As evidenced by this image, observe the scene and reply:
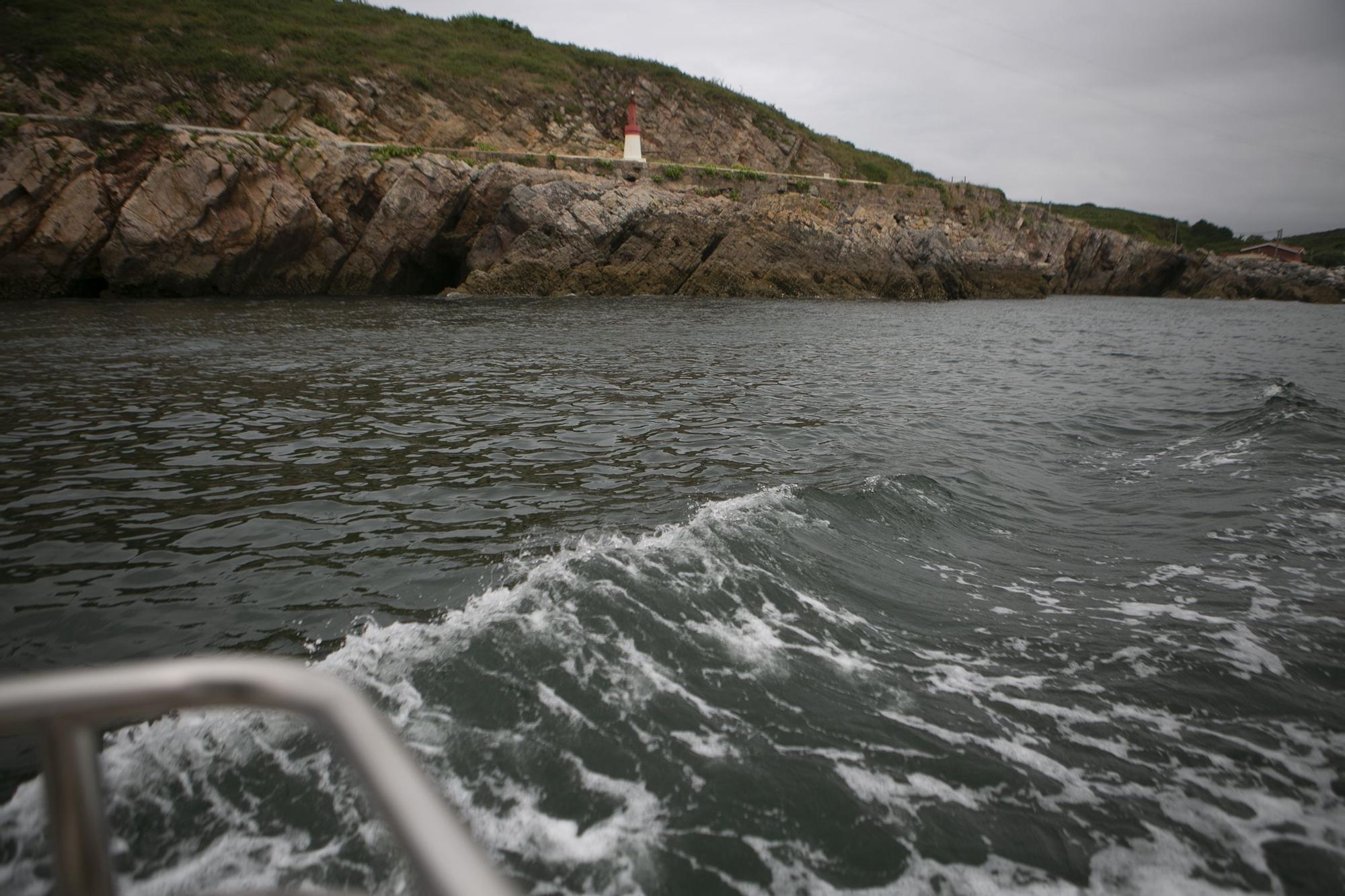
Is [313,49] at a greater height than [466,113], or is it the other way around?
[313,49]

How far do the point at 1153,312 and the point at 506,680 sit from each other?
4095cm

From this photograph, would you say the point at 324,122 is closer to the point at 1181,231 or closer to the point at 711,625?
the point at 711,625

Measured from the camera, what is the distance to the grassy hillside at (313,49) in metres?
32.1

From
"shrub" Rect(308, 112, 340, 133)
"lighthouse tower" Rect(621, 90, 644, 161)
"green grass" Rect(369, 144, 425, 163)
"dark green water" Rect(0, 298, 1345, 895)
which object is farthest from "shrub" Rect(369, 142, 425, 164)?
"dark green water" Rect(0, 298, 1345, 895)

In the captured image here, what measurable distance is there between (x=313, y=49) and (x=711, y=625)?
4592 cm

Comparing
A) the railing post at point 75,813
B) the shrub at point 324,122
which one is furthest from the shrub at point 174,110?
the railing post at point 75,813

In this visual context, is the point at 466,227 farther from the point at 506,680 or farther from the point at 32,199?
the point at 506,680

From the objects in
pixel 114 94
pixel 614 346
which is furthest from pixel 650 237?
pixel 114 94

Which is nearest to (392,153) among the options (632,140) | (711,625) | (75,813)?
(632,140)

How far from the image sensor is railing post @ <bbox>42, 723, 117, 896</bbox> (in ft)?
2.98

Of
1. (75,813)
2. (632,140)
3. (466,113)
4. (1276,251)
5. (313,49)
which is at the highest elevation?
(313,49)

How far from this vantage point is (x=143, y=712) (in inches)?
34.5

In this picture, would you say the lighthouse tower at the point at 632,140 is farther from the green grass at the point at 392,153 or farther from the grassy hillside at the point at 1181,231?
the grassy hillside at the point at 1181,231

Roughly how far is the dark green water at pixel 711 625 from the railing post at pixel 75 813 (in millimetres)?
2214
